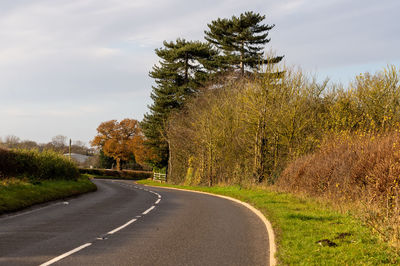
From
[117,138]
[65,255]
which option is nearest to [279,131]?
[65,255]

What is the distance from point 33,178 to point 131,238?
15037 mm

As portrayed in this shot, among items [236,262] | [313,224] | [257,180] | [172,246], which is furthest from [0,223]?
[257,180]

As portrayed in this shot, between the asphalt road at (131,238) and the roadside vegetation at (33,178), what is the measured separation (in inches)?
82.9

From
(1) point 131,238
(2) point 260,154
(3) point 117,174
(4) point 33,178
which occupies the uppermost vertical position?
(2) point 260,154

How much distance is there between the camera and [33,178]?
2203 centimetres

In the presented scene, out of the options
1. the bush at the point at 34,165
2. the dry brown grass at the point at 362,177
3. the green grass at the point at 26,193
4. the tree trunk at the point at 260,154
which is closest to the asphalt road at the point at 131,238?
the green grass at the point at 26,193

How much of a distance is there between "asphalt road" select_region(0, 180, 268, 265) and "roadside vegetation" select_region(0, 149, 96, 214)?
2106 millimetres

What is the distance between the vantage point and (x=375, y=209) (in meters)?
9.96

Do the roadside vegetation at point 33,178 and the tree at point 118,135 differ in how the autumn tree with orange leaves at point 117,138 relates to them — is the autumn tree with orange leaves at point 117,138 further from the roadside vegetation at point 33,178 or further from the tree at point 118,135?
the roadside vegetation at point 33,178

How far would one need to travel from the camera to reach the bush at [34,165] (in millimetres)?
21906

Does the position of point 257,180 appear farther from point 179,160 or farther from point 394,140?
point 179,160

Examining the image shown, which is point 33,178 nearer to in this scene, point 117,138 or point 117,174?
point 117,174

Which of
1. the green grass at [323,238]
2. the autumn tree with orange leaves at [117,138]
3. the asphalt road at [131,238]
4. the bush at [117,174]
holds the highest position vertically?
the autumn tree with orange leaves at [117,138]

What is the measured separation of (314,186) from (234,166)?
16.2m
